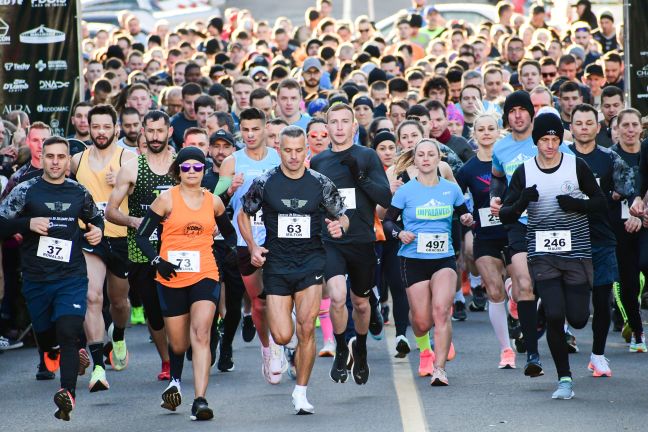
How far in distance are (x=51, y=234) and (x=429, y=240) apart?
2.95 metres

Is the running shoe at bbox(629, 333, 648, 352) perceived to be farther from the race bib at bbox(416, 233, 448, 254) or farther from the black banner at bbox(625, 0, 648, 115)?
the black banner at bbox(625, 0, 648, 115)

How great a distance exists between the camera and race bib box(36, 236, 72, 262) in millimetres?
11031

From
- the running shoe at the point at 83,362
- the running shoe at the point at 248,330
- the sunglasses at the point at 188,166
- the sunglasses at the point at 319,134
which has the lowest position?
the running shoe at the point at 248,330

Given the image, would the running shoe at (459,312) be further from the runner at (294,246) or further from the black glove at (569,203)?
the runner at (294,246)

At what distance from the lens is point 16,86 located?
55.6 feet

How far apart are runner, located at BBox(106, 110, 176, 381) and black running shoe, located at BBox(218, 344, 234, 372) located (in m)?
0.54

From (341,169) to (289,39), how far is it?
1605 centimetres

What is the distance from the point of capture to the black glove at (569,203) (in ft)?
35.7

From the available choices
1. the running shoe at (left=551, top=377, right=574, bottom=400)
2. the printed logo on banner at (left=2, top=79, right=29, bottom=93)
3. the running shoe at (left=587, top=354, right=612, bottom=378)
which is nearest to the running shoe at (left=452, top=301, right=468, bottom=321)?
the running shoe at (left=587, top=354, right=612, bottom=378)

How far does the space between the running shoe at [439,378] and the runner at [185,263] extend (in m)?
1.91

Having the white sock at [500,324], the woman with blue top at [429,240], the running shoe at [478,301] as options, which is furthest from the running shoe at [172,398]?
the running shoe at [478,301]

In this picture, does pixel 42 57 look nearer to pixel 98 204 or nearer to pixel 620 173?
pixel 98 204

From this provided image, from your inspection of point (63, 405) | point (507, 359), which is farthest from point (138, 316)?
point (63, 405)

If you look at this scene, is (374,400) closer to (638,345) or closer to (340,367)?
(340,367)
